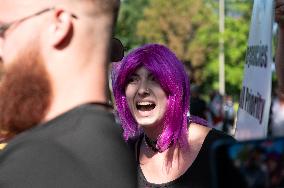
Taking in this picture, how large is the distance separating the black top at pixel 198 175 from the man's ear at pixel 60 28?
159 centimetres

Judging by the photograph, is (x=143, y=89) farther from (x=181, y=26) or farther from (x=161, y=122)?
(x=181, y=26)

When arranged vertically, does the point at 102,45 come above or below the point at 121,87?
above

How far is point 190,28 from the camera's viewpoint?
49469 mm

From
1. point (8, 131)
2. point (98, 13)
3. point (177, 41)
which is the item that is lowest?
point (177, 41)

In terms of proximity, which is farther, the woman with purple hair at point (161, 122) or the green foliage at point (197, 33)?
the green foliage at point (197, 33)

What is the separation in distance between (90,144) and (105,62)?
233 millimetres

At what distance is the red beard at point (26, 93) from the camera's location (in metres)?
1.57

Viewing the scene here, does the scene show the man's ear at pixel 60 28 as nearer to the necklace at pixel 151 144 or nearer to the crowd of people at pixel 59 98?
the crowd of people at pixel 59 98

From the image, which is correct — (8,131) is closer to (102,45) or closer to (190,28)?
(102,45)

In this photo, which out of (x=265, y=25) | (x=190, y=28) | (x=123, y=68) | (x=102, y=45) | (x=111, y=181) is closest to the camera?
(x=111, y=181)

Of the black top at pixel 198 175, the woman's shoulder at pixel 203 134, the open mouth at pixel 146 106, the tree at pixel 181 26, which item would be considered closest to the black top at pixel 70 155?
the black top at pixel 198 175

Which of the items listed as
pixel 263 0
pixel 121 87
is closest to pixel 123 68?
pixel 121 87

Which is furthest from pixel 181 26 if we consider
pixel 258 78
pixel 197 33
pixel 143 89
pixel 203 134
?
pixel 258 78

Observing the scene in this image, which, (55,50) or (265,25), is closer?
(55,50)
